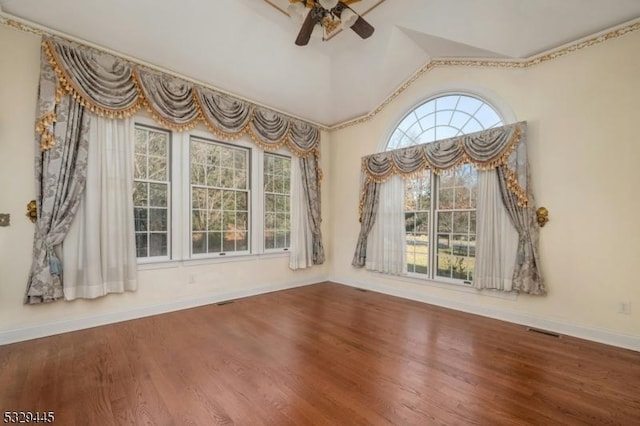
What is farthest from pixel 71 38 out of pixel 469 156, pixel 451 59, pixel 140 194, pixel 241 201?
pixel 469 156

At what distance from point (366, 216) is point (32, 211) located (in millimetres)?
4389

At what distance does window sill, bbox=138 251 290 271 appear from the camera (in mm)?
3536

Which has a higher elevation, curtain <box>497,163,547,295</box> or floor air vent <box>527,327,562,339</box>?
curtain <box>497,163,547,295</box>

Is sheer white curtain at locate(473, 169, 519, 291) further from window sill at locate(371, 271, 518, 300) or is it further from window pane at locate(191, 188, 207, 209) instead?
window pane at locate(191, 188, 207, 209)

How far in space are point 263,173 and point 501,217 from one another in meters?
3.64

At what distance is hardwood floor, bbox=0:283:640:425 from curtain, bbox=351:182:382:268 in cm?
175

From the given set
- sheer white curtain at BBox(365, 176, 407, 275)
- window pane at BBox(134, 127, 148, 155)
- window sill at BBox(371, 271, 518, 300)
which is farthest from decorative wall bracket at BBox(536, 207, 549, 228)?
window pane at BBox(134, 127, 148, 155)

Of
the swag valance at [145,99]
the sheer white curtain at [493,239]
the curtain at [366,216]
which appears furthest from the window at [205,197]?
the sheer white curtain at [493,239]

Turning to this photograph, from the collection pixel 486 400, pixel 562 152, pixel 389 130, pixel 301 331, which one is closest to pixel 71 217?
pixel 301 331

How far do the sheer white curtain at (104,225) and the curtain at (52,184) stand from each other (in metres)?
0.11

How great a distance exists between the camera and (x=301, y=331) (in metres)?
3.09

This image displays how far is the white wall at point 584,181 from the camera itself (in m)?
2.76

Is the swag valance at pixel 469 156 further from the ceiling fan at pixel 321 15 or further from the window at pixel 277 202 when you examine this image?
the ceiling fan at pixel 321 15

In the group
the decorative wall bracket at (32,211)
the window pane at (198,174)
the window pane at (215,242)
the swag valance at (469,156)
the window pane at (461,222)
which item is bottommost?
the window pane at (215,242)
